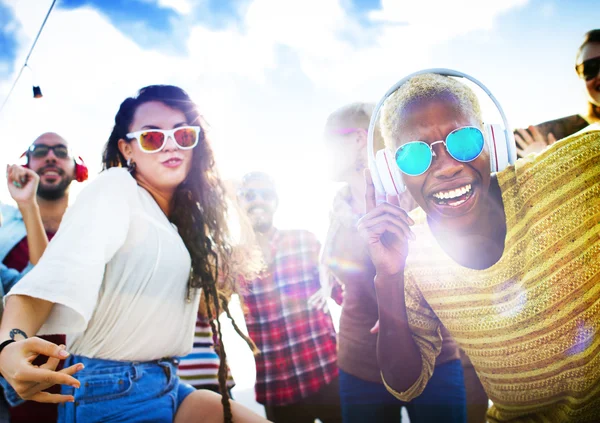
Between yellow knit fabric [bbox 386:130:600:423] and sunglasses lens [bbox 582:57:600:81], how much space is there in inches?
77.3

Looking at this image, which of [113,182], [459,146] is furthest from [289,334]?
[459,146]

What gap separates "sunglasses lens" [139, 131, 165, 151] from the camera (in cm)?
205

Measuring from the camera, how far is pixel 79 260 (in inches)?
54.9

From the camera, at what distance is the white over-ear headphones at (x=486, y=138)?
5.50ft

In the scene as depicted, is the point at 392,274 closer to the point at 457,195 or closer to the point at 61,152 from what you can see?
the point at 457,195

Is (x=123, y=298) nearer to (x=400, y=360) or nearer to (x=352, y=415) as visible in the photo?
(x=400, y=360)

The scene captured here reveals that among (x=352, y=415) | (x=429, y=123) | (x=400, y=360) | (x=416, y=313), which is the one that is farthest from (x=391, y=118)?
(x=352, y=415)

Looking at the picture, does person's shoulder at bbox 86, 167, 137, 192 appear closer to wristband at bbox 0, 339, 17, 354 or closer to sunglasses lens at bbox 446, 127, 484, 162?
wristband at bbox 0, 339, 17, 354

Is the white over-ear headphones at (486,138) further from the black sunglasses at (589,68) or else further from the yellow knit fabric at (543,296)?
the black sunglasses at (589,68)

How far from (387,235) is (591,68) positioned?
2544 mm

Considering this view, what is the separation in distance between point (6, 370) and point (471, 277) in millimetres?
1684

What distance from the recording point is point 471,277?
1723 millimetres

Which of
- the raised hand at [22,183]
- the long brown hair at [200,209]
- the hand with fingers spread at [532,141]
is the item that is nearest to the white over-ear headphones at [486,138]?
the long brown hair at [200,209]

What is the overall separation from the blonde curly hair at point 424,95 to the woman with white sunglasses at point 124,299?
1062 mm
